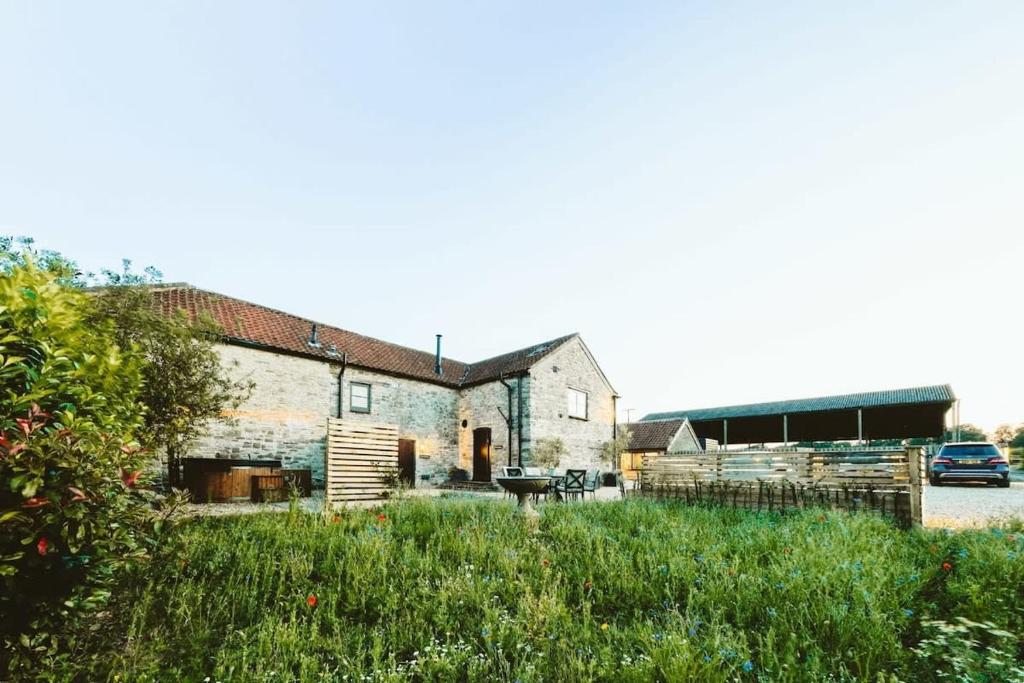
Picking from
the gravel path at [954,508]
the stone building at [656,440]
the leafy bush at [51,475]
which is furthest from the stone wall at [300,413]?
the stone building at [656,440]

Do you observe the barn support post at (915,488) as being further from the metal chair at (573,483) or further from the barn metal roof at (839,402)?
the barn metal roof at (839,402)

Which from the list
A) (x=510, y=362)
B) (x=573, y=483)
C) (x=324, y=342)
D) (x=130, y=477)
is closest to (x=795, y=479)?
(x=573, y=483)

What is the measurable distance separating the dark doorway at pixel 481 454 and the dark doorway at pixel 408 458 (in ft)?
9.85

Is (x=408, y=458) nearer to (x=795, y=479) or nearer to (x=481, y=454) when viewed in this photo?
(x=481, y=454)

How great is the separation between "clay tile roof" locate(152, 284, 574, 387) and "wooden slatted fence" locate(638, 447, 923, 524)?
967cm

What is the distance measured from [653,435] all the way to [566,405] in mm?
10476

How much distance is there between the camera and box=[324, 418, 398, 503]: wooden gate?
10602mm

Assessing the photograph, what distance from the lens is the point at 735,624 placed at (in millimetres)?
3779

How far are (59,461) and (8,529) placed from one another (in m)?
0.33

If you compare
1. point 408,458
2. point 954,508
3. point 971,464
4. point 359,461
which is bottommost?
point 408,458

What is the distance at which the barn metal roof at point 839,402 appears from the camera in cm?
2320

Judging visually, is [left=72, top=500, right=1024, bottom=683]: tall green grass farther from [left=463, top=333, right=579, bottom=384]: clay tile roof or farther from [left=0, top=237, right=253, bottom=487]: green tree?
[left=463, top=333, right=579, bottom=384]: clay tile roof

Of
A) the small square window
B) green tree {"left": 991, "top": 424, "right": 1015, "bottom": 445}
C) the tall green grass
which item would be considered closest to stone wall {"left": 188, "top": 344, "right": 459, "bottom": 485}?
the small square window

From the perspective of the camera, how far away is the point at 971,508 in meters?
10.1
